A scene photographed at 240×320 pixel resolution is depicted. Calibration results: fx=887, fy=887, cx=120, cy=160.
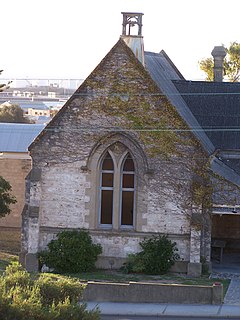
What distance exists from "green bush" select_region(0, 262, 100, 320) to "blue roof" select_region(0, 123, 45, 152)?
24.0 metres

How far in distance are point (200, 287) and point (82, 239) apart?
5.27 meters

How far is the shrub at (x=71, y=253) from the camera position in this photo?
28.1 metres

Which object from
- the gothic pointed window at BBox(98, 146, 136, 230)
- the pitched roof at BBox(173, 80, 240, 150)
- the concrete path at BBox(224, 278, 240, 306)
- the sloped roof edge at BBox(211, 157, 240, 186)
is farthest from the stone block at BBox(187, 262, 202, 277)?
the pitched roof at BBox(173, 80, 240, 150)

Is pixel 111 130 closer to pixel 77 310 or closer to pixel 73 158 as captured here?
pixel 73 158

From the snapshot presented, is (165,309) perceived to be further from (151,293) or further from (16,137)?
(16,137)

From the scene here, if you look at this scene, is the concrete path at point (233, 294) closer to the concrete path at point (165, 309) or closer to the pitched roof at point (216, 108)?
Answer: the concrete path at point (165, 309)

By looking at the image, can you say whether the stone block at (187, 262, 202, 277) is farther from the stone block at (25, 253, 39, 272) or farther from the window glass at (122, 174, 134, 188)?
the stone block at (25, 253, 39, 272)

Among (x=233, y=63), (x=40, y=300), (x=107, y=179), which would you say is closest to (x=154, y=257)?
(x=107, y=179)

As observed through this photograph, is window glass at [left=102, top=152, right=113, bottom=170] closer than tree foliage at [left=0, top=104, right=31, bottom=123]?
Result: Yes

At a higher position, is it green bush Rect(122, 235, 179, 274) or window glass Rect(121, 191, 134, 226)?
window glass Rect(121, 191, 134, 226)

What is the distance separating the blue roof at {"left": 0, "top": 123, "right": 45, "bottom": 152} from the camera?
139 feet

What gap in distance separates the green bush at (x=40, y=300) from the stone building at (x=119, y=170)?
10.1 m

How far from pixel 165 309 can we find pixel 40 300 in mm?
7643

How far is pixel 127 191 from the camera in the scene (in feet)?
95.2
